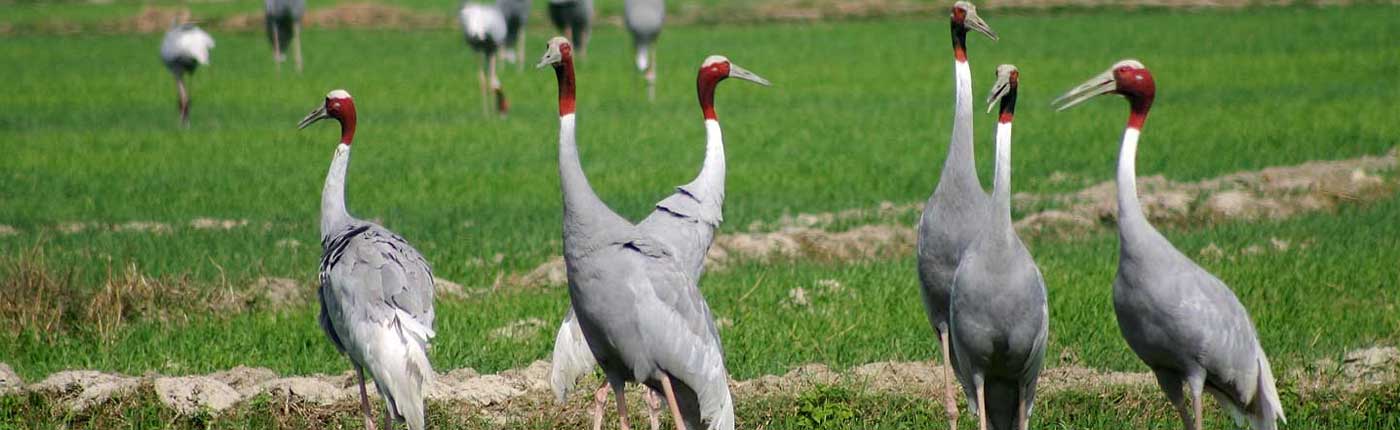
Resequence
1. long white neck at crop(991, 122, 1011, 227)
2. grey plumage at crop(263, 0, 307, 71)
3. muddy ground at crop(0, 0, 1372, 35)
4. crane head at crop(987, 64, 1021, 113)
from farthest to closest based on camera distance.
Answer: muddy ground at crop(0, 0, 1372, 35) → grey plumage at crop(263, 0, 307, 71) → crane head at crop(987, 64, 1021, 113) → long white neck at crop(991, 122, 1011, 227)

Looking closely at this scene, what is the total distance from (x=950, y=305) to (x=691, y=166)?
9.05m

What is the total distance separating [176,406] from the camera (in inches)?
260

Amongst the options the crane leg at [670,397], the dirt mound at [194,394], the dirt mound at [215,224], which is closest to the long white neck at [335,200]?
the dirt mound at [194,394]

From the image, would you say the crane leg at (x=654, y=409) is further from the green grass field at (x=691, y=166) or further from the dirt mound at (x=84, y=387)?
the dirt mound at (x=84, y=387)

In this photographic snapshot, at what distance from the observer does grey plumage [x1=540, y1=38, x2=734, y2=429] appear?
589cm

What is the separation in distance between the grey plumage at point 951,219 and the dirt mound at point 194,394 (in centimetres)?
270

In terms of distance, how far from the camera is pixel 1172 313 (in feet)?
19.1

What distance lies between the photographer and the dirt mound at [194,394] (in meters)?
6.60

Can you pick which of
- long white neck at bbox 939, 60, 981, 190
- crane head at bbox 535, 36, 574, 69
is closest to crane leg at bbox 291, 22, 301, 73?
crane head at bbox 535, 36, 574, 69

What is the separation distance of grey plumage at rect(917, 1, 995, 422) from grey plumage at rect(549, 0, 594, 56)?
60.9ft

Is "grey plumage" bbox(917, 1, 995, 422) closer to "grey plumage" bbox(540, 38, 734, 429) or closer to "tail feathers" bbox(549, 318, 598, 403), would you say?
"grey plumage" bbox(540, 38, 734, 429)

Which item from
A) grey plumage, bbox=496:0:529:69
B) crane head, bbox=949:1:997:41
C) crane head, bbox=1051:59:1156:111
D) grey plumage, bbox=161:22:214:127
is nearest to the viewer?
crane head, bbox=1051:59:1156:111

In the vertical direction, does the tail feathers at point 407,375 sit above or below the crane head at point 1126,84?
Answer: below

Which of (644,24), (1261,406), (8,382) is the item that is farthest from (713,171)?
(644,24)
